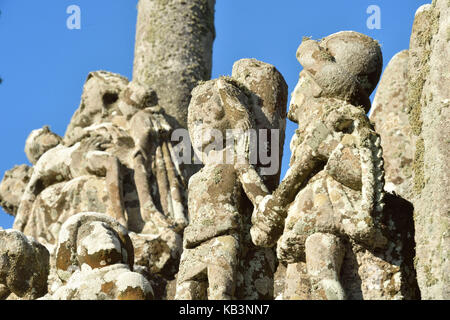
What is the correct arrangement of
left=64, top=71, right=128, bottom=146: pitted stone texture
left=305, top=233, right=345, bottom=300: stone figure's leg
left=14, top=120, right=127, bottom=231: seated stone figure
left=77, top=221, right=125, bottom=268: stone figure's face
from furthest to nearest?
left=64, top=71, right=128, bottom=146: pitted stone texture
left=14, top=120, right=127, bottom=231: seated stone figure
left=77, top=221, right=125, bottom=268: stone figure's face
left=305, top=233, right=345, bottom=300: stone figure's leg

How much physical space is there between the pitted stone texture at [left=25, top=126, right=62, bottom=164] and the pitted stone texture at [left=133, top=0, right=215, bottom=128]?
1462 millimetres

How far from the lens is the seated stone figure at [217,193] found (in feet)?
27.3

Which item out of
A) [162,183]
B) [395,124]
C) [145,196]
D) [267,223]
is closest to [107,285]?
[267,223]

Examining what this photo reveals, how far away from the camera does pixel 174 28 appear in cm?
1478

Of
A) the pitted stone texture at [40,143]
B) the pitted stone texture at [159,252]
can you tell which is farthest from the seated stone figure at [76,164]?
the pitted stone texture at [159,252]

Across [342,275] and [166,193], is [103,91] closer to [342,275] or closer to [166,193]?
[166,193]

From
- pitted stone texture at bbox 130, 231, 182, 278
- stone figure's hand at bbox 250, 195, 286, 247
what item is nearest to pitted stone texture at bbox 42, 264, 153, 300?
stone figure's hand at bbox 250, 195, 286, 247

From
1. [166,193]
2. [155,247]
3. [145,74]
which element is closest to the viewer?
[155,247]

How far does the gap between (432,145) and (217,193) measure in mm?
2240

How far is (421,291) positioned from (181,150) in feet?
21.2

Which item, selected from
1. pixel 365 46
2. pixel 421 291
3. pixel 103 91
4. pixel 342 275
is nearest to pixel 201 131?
pixel 365 46

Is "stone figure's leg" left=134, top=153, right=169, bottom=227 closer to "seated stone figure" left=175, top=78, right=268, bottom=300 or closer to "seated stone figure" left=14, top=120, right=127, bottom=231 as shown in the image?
"seated stone figure" left=14, top=120, right=127, bottom=231

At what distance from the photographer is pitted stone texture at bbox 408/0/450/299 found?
677cm

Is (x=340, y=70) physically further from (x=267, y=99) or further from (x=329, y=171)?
(x=267, y=99)
